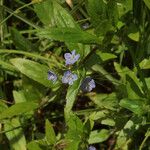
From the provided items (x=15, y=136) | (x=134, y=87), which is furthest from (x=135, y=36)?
(x=15, y=136)

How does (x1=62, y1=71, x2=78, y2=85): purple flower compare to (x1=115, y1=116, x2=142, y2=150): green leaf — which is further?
(x1=115, y1=116, x2=142, y2=150): green leaf

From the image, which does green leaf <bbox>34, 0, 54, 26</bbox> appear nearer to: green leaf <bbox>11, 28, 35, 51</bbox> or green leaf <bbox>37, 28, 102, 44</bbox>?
green leaf <bbox>11, 28, 35, 51</bbox>

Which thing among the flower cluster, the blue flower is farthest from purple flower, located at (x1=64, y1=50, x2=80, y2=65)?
the blue flower

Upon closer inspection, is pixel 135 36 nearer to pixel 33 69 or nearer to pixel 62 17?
pixel 62 17

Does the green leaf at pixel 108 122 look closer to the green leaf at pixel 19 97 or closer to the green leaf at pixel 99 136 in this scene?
the green leaf at pixel 99 136

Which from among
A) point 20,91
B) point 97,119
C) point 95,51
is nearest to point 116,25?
point 95,51

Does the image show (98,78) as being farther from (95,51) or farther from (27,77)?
(27,77)
